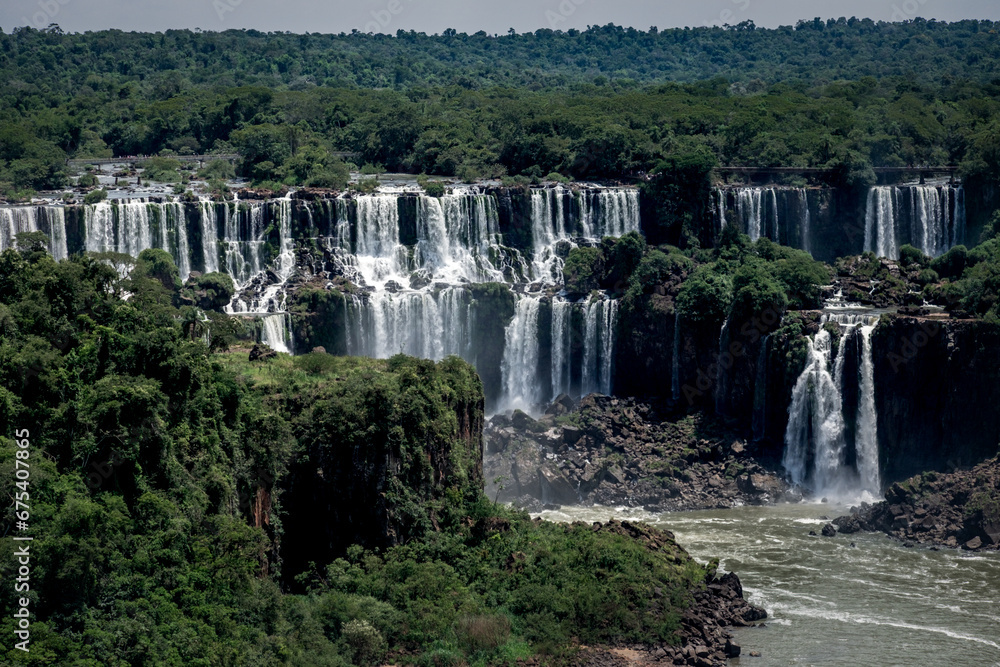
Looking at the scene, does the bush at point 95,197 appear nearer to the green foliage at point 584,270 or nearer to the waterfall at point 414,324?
the waterfall at point 414,324

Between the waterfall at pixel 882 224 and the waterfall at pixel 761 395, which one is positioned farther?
the waterfall at pixel 882 224

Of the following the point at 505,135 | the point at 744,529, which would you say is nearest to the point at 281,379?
the point at 744,529

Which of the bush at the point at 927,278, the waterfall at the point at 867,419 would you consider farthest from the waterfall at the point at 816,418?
the bush at the point at 927,278

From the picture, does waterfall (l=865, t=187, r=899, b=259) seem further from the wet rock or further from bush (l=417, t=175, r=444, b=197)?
the wet rock

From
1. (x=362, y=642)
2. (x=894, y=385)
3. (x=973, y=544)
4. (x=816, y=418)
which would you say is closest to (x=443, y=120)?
(x=816, y=418)

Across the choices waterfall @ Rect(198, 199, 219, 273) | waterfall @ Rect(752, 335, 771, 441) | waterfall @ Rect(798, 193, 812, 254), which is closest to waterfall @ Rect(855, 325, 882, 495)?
waterfall @ Rect(752, 335, 771, 441)
